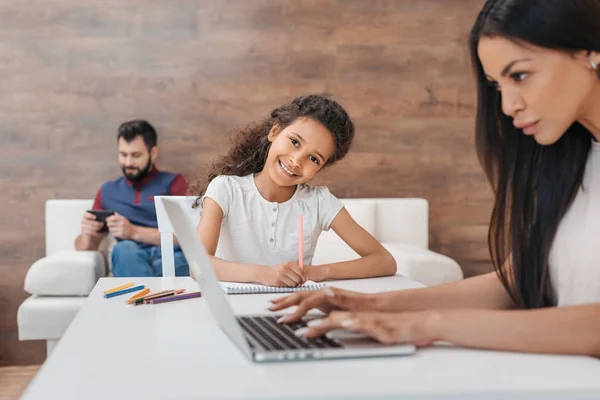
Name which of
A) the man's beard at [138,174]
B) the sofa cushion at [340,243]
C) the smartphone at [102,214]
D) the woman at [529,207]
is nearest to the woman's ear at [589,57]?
the woman at [529,207]

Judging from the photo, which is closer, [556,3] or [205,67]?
[556,3]

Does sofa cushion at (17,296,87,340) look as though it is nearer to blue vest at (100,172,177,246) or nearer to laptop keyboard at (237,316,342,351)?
blue vest at (100,172,177,246)

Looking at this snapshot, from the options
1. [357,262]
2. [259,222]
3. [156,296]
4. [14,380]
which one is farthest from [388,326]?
[14,380]

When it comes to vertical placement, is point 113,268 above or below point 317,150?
below

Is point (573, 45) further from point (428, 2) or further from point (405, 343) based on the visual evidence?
point (428, 2)

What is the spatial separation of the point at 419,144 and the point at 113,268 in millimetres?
1651

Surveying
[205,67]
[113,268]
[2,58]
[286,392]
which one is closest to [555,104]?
[286,392]

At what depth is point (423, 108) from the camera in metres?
3.90

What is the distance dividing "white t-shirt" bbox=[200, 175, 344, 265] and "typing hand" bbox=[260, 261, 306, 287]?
452 millimetres

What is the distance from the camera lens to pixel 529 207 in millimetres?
1251

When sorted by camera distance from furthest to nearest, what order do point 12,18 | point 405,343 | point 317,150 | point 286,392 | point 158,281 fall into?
1. point 12,18
2. point 317,150
3. point 158,281
4. point 405,343
5. point 286,392

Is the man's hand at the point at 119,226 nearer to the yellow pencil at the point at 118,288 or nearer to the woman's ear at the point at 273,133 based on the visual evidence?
the woman's ear at the point at 273,133

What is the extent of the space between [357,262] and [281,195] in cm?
40

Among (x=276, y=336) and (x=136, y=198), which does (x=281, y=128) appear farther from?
(x=136, y=198)
